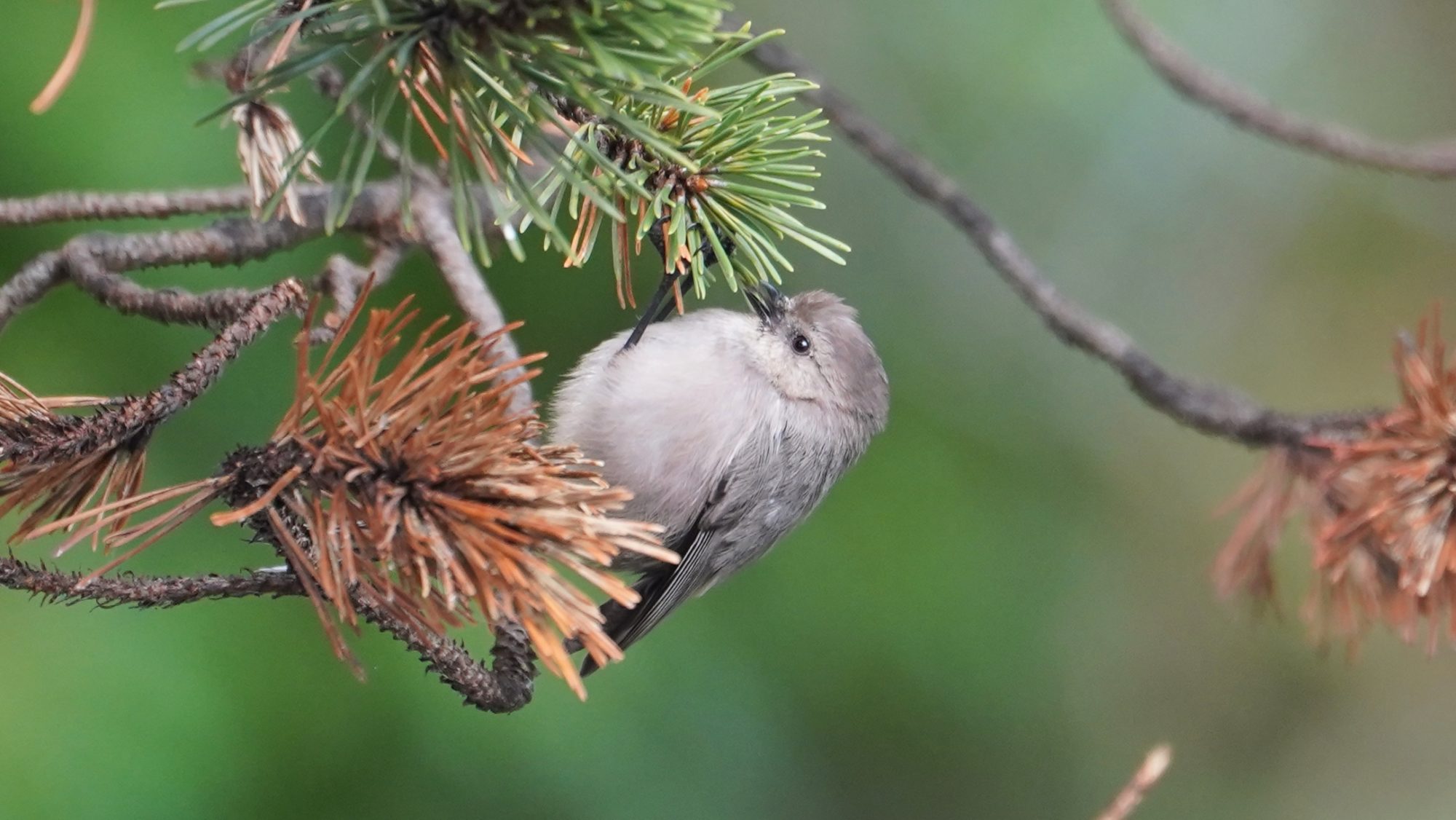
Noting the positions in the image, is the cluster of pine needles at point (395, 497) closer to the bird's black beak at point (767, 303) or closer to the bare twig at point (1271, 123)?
the bird's black beak at point (767, 303)

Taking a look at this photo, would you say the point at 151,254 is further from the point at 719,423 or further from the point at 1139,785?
the point at 1139,785

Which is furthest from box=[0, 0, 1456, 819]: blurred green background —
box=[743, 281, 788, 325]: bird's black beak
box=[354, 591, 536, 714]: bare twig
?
box=[354, 591, 536, 714]: bare twig

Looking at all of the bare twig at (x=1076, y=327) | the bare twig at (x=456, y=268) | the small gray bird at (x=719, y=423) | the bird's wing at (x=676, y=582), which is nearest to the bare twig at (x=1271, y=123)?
the bare twig at (x=1076, y=327)

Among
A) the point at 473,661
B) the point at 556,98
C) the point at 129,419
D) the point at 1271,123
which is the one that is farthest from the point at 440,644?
the point at 1271,123

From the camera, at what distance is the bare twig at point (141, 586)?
1.74 ft

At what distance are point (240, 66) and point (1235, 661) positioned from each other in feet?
7.27

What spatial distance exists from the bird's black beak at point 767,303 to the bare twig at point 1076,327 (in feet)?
0.65

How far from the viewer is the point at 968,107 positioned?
7.27 ft

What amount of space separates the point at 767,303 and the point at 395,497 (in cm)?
81

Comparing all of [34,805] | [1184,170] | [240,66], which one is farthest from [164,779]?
[1184,170]

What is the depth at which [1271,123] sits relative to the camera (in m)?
1.28

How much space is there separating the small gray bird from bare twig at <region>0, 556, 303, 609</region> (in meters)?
0.63

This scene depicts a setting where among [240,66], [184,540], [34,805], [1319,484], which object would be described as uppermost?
[1319,484]

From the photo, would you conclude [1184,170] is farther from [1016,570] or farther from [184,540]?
[184,540]
